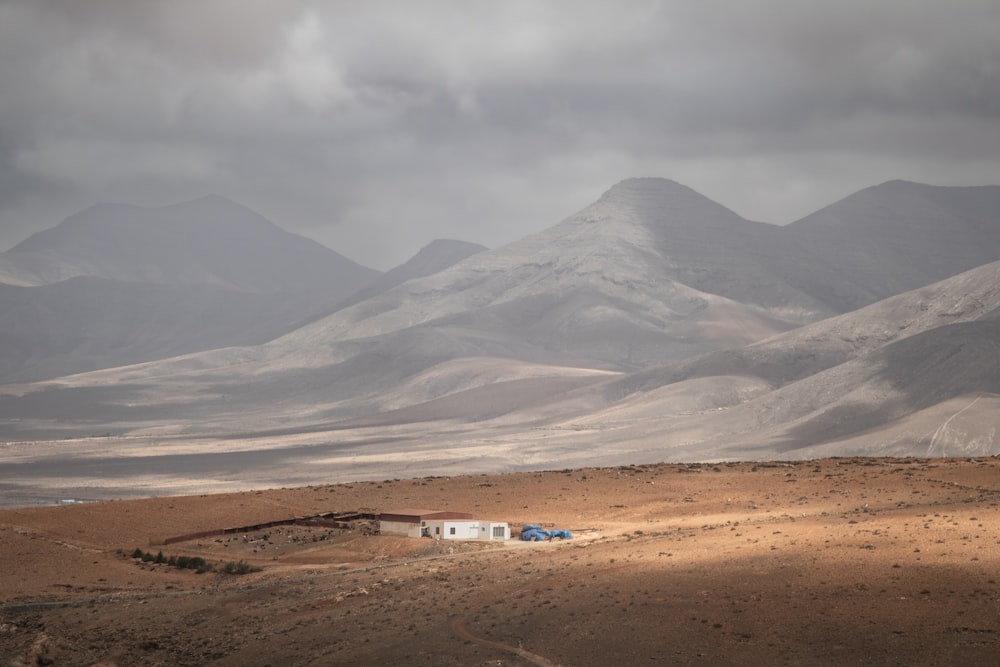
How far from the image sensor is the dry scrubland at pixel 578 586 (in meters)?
33.6

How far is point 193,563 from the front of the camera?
Answer: 52.9m

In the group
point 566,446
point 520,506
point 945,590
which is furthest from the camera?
point 566,446

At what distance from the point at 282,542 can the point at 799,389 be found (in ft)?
499

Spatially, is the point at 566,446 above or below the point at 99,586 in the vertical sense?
above

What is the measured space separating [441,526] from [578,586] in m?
16.4

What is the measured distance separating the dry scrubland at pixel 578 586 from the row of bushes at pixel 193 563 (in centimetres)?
65

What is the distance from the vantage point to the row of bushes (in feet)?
167

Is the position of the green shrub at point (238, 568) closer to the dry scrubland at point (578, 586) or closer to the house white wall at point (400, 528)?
the dry scrubland at point (578, 586)

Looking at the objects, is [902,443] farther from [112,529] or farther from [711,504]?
[112,529]

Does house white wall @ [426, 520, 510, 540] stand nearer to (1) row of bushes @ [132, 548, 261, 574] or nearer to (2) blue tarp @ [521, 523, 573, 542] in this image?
(2) blue tarp @ [521, 523, 573, 542]

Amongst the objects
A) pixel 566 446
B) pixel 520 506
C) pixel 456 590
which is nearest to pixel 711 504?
pixel 520 506

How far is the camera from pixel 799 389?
198m

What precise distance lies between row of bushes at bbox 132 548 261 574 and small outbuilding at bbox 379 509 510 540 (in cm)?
775

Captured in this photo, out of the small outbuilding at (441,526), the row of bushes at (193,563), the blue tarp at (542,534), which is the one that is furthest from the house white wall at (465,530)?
the row of bushes at (193,563)
